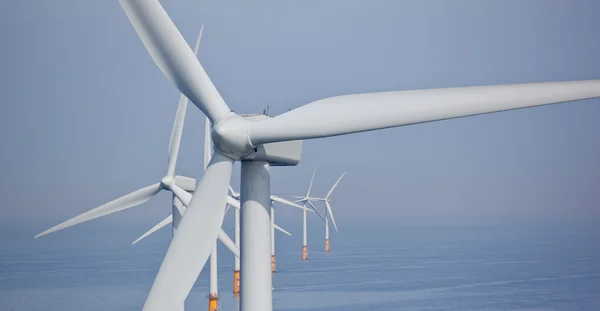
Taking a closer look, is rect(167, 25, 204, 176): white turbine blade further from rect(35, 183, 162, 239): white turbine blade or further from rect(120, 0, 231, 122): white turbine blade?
rect(120, 0, 231, 122): white turbine blade

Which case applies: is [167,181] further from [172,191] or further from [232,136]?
[232,136]

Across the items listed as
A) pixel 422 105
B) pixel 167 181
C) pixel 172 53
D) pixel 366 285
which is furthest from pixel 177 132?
pixel 366 285

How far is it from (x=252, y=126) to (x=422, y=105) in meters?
2.96

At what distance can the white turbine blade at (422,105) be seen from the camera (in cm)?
1297

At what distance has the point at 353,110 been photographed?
43.6 feet

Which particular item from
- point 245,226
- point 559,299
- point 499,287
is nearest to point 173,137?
point 245,226

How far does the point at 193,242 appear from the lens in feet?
45.0

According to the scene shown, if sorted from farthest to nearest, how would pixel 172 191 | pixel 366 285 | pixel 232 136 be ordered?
pixel 366 285 < pixel 172 191 < pixel 232 136

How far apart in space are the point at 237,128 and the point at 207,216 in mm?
1605

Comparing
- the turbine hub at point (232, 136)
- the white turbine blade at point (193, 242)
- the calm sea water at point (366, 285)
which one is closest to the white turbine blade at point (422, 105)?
the turbine hub at point (232, 136)

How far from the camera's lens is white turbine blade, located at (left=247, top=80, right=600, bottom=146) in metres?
13.0

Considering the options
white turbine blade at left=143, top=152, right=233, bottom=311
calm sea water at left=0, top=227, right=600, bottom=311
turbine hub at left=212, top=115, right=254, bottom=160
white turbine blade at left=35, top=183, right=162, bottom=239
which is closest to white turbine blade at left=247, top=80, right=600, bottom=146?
turbine hub at left=212, top=115, right=254, bottom=160

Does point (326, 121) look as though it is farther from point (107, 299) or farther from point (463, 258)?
point (463, 258)

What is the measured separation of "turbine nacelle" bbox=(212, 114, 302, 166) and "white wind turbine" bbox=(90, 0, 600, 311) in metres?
0.02
